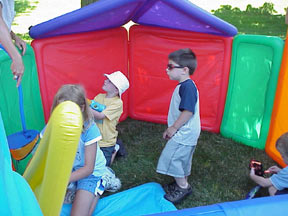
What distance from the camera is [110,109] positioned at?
3.36 metres

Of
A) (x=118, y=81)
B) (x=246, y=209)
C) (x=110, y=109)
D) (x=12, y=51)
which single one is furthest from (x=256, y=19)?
(x=246, y=209)

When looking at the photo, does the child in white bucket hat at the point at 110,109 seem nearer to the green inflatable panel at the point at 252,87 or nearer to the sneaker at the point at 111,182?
the sneaker at the point at 111,182

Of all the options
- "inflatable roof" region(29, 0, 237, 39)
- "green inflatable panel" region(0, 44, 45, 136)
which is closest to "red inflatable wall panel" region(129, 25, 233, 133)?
"inflatable roof" region(29, 0, 237, 39)

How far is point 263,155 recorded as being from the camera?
12.2 feet

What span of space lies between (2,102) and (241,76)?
2.49 m

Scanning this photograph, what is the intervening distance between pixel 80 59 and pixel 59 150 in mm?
2874

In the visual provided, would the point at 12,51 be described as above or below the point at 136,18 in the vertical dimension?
above

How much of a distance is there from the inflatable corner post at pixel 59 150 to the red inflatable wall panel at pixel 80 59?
7.97 ft

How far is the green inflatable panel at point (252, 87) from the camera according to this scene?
3.55m

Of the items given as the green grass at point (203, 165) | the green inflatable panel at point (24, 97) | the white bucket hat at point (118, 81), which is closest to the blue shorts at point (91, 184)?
the green grass at point (203, 165)

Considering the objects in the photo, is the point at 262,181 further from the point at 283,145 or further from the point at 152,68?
the point at 152,68

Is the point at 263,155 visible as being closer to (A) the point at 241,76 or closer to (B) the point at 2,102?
(A) the point at 241,76

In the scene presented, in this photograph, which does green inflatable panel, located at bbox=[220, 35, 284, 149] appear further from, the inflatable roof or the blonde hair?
the blonde hair

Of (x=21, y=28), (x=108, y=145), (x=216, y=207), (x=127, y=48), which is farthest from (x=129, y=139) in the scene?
(x=21, y=28)
